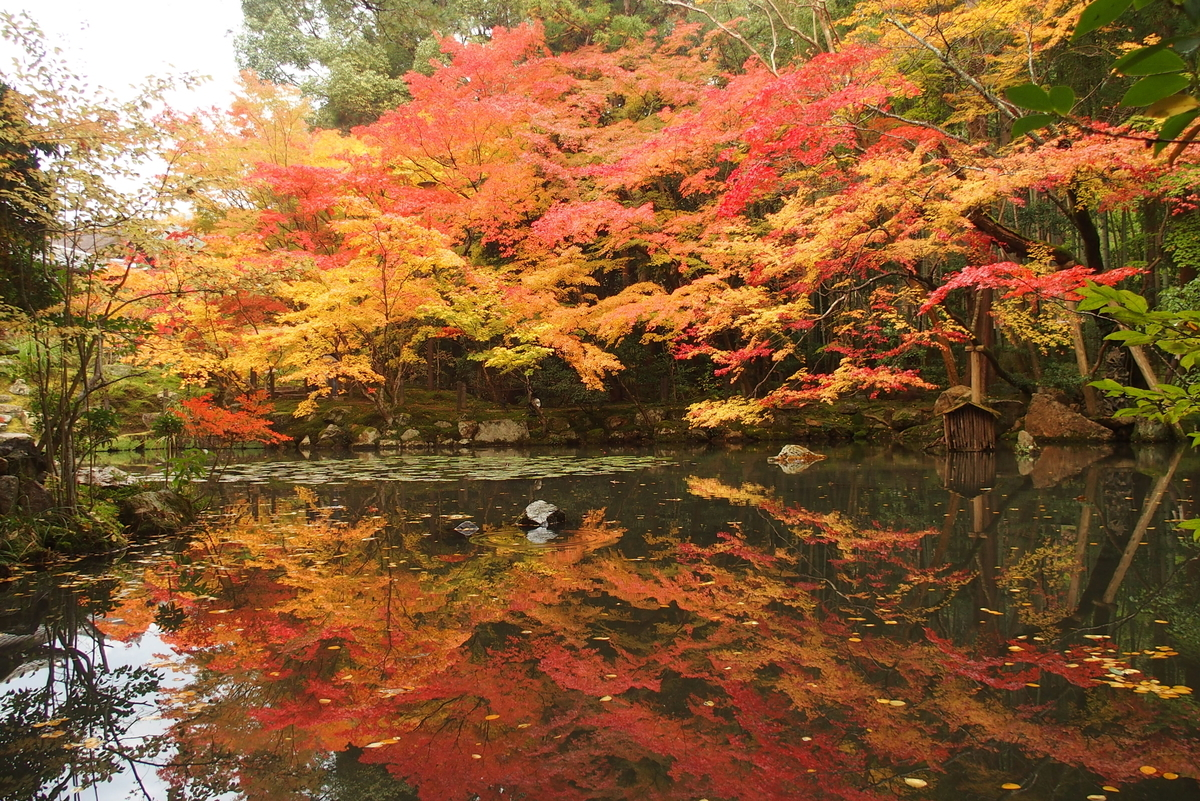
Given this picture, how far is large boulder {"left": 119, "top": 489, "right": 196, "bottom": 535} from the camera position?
611 centimetres

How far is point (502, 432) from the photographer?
1532 centimetres

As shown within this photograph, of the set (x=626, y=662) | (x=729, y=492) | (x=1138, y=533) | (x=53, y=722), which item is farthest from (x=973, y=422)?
(x=53, y=722)

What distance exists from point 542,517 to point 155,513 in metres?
3.44

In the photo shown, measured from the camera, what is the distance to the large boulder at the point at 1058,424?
481 inches

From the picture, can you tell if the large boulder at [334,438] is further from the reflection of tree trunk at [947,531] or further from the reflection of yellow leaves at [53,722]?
the reflection of yellow leaves at [53,722]

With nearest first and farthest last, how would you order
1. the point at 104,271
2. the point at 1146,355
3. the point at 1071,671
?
1. the point at 1071,671
2. the point at 104,271
3. the point at 1146,355

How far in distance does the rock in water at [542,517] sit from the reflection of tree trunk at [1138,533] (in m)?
3.90

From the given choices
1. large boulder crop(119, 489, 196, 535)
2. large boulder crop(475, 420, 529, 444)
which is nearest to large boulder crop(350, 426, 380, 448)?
large boulder crop(475, 420, 529, 444)

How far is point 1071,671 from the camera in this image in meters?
2.83

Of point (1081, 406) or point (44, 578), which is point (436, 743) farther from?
point (1081, 406)

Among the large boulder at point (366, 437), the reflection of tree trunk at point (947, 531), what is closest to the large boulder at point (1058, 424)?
the reflection of tree trunk at point (947, 531)

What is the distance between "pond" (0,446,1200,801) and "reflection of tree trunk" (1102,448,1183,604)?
4 cm

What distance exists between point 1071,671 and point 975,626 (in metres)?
0.57

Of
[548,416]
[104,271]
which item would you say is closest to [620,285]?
[548,416]
